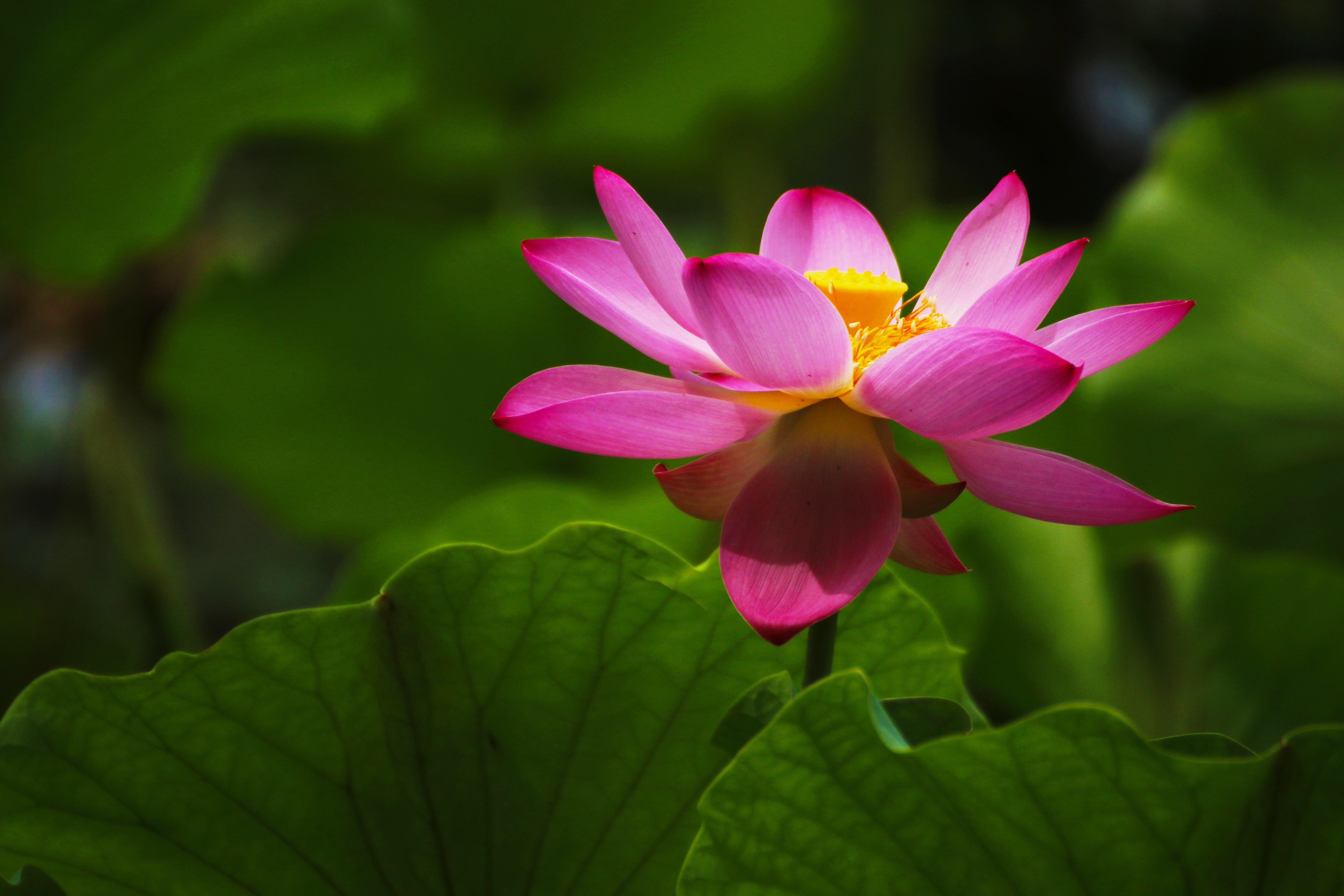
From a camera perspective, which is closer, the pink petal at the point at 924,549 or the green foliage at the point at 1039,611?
the pink petal at the point at 924,549

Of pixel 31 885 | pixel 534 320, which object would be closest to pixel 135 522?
pixel 534 320

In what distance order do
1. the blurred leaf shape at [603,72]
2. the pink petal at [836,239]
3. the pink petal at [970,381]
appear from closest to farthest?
the pink petal at [970,381]
the pink petal at [836,239]
the blurred leaf shape at [603,72]

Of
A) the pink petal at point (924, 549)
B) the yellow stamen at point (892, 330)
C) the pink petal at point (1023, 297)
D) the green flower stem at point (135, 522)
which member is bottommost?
the green flower stem at point (135, 522)

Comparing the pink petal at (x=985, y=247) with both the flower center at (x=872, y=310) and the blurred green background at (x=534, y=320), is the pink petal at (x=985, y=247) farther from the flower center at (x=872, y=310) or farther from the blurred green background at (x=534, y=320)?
the blurred green background at (x=534, y=320)

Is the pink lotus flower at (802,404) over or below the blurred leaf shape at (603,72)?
below

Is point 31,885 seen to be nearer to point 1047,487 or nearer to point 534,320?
point 1047,487

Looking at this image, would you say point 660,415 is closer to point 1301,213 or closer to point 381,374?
point 381,374

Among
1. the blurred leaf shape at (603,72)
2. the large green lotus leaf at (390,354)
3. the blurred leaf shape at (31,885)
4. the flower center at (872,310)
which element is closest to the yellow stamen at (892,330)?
the flower center at (872,310)
